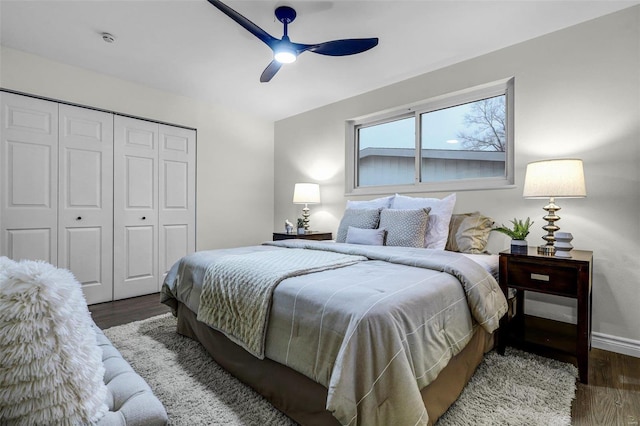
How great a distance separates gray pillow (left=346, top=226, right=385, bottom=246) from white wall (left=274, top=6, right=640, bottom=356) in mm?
926

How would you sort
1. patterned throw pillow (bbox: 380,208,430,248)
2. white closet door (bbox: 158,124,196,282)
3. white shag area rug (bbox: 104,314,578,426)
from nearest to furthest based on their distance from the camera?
white shag area rug (bbox: 104,314,578,426)
patterned throw pillow (bbox: 380,208,430,248)
white closet door (bbox: 158,124,196,282)

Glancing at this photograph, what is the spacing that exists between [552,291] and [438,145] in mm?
1837

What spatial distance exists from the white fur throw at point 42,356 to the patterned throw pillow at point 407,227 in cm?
214

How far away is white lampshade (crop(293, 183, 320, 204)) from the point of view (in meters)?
3.97

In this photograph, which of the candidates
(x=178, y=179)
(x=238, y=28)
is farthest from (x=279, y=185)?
(x=238, y=28)

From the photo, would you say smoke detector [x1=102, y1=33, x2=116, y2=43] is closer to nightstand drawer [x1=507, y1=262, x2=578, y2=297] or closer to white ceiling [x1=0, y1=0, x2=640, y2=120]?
white ceiling [x1=0, y1=0, x2=640, y2=120]

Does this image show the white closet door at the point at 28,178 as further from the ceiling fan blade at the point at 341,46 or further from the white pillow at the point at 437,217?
the white pillow at the point at 437,217

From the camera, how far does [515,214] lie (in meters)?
2.63

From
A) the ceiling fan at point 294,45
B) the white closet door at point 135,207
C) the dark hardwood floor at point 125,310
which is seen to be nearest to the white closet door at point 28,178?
the white closet door at point 135,207

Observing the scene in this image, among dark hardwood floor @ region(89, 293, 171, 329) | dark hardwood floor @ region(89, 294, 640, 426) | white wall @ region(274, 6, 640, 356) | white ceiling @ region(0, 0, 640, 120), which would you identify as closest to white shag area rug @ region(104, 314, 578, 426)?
dark hardwood floor @ region(89, 294, 640, 426)

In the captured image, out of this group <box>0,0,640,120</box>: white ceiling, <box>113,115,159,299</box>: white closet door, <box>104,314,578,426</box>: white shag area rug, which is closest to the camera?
<box>104,314,578,426</box>: white shag area rug

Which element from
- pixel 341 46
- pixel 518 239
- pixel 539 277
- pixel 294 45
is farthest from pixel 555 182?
pixel 294 45

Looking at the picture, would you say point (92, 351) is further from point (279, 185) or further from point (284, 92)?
point (279, 185)

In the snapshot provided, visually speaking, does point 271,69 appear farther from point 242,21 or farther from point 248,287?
point 248,287
